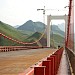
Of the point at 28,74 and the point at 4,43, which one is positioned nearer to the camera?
the point at 28,74

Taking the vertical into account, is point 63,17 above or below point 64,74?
above

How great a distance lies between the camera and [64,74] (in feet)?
49.1

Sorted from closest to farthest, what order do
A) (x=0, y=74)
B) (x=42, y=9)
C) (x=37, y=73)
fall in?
1. (x=37, y=73)
2. (x=0, y=74)
3. (x=42, y=9)

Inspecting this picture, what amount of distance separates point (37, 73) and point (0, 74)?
2.12 metres

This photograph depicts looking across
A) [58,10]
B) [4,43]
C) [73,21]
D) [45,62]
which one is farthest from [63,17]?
[45,62]

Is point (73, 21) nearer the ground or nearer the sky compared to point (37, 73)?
nearer the sky

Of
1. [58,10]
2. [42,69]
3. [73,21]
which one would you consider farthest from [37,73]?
[58,10]

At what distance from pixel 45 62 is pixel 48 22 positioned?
80354 millimetres

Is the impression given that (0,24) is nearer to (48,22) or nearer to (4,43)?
(4,43)

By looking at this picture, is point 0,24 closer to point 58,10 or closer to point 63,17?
point 58,10

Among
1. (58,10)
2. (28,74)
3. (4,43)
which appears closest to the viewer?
(28,74)

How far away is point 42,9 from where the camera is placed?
112438mm

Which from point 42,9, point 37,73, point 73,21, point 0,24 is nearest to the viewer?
point 37,73

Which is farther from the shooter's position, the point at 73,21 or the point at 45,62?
the point at 73,21
